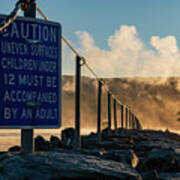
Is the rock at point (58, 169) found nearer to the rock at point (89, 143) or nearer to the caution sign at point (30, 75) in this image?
the caution sign at point (30, 75)

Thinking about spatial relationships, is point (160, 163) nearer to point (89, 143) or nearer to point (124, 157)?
point (124, 157)

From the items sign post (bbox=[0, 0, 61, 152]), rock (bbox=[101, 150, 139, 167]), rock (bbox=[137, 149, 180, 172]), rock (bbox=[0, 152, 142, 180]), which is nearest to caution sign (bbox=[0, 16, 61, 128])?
sign post (bbox=[0, 0, 61, 152])

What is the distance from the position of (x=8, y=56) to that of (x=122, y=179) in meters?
2.46

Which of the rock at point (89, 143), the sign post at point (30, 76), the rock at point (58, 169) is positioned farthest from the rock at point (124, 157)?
the rock at point (89, 143)

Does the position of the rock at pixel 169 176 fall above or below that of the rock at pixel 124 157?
below

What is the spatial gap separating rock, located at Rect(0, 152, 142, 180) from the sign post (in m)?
1.39

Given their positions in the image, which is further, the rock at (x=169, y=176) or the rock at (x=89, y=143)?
the rock at (x=89, y=143)

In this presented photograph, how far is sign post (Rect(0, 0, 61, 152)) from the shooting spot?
231 inches

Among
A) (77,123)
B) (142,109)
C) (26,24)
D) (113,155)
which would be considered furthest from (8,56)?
(142,109)

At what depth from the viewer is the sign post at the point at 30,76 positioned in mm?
5855

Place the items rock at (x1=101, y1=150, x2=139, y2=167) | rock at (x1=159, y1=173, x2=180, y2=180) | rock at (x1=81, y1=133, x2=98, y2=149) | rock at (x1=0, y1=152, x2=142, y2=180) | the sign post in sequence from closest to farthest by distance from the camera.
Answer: rock at (x1=0, y1=152, x2=142, y2=180) < rock at (x1=159, y1=173, x2=180, y2=180) < rock at (x1=101, y1=150, x2=139, y2=167) < the sign post < rock at (x1=81, y1=133, x2=98, y2=149)

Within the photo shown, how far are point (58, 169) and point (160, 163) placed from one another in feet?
6.57

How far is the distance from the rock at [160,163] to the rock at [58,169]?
1.30 metres

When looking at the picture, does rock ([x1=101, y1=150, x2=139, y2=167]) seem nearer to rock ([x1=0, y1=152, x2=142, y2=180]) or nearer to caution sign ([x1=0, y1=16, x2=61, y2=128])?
caution sign ([x1=0, y1=16, x2=61, y2=128])
